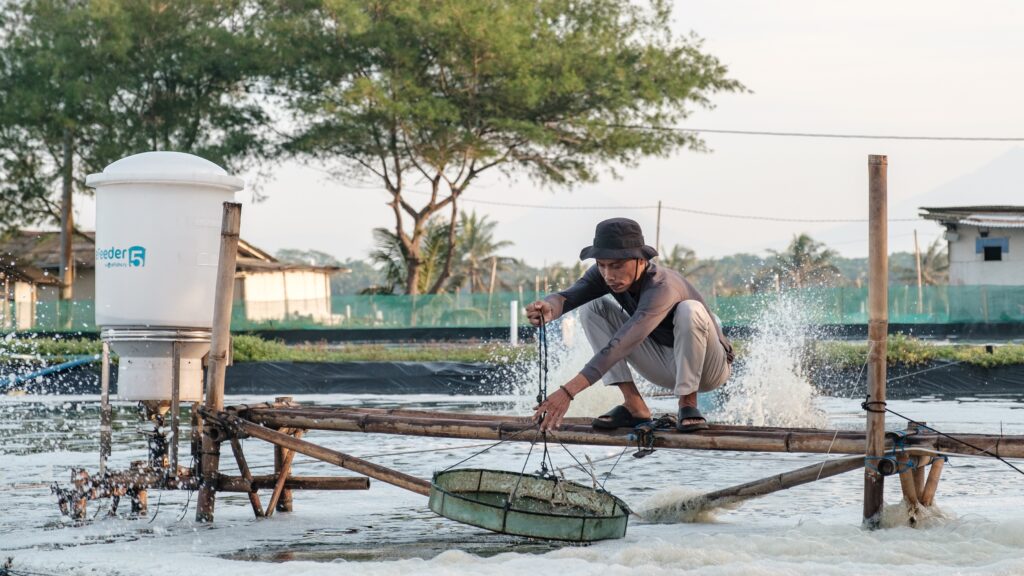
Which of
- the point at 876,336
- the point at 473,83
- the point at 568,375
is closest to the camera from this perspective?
the point at 876,336

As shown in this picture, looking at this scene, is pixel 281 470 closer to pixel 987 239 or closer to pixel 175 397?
pixel 175 397

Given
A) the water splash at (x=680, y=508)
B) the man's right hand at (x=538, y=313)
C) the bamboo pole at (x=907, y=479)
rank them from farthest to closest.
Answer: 1. the water splash at (x=680, y=508)
2. the man's right hand at (x=538, y=313)
3. the bamboo pole at (x=907, y=479)

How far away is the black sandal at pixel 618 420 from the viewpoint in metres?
6.36

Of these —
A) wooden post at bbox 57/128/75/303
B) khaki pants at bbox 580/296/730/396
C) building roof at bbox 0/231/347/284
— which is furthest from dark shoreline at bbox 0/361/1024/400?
building roof at bbox 0/231/347/284

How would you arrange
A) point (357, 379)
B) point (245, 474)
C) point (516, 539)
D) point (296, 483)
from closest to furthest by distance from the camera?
point (516, 539), point (245, 474), point (296, 483), point (357, 379)

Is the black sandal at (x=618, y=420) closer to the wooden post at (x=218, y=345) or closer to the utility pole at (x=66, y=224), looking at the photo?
the wooden post at (x=218, y=345)

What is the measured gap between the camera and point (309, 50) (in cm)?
3909

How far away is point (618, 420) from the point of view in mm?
6422

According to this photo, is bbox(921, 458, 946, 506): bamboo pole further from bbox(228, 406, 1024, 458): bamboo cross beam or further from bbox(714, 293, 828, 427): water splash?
bbox(714, 293, 828, 427): water splash

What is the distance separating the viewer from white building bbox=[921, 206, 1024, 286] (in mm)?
42031

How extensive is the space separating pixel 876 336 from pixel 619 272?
1.31 m

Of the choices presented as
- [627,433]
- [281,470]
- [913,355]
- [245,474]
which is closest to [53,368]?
[281,470]

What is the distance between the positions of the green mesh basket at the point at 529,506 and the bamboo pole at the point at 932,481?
150 cm

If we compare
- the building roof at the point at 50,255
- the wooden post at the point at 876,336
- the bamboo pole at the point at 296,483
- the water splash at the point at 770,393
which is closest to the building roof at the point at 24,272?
the building roof at the point at 50,255
